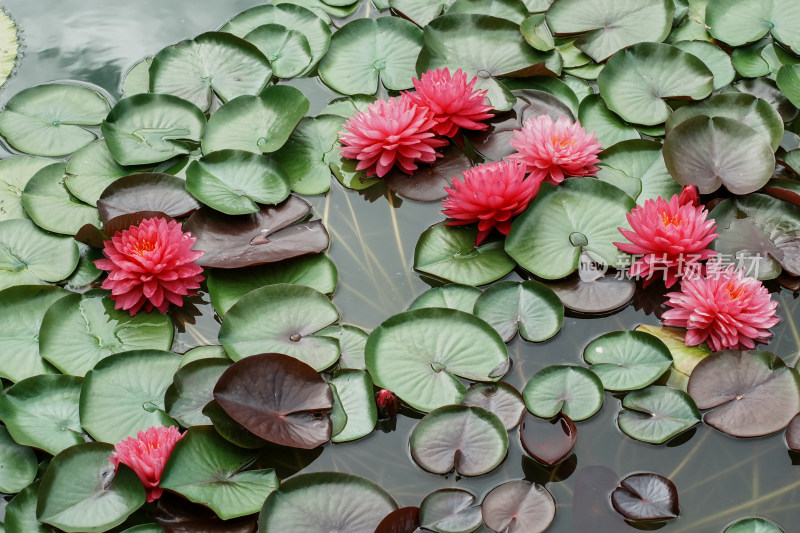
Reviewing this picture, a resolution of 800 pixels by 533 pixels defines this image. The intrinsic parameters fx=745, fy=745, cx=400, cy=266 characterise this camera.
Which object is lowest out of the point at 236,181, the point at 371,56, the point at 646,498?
the point at 646,498

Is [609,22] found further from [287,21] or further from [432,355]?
[432,355]

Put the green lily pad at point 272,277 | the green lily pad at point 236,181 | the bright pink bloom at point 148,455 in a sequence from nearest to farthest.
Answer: the bright pink bloom at point 148,455, the green lily pad at point 272,277, the green lily pad at point 236,181

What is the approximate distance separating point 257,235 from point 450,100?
3.31 feet

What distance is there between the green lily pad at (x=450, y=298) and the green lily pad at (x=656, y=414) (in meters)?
0.66

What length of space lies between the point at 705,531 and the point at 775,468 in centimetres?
35

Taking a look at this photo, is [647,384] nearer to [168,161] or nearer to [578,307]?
[578,307]

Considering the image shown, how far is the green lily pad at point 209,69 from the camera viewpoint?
3572 mm

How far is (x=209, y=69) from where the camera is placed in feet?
11.9

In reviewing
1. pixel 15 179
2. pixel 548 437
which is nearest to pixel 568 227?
pixel 548 437

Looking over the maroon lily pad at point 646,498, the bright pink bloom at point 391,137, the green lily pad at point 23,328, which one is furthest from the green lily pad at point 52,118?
the maroon lily pad at point 646,498

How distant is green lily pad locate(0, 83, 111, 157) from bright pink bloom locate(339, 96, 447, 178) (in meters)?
1.23

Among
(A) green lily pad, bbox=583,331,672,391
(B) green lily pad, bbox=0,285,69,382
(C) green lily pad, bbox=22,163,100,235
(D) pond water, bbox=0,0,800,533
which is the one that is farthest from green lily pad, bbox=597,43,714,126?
(B) green lily pad, bbox=0,285,69,382

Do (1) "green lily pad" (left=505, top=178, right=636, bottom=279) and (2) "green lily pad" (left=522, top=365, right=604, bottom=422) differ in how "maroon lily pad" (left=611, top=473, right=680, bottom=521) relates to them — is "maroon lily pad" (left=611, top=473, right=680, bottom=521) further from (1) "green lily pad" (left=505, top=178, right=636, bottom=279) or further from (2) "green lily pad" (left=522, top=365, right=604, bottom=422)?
(1) "green lily pad" (left=505, top=178, right=636, bottom=279)

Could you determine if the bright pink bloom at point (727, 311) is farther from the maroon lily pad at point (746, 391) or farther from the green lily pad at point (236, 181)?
the green lily pad at point (236, 181)
